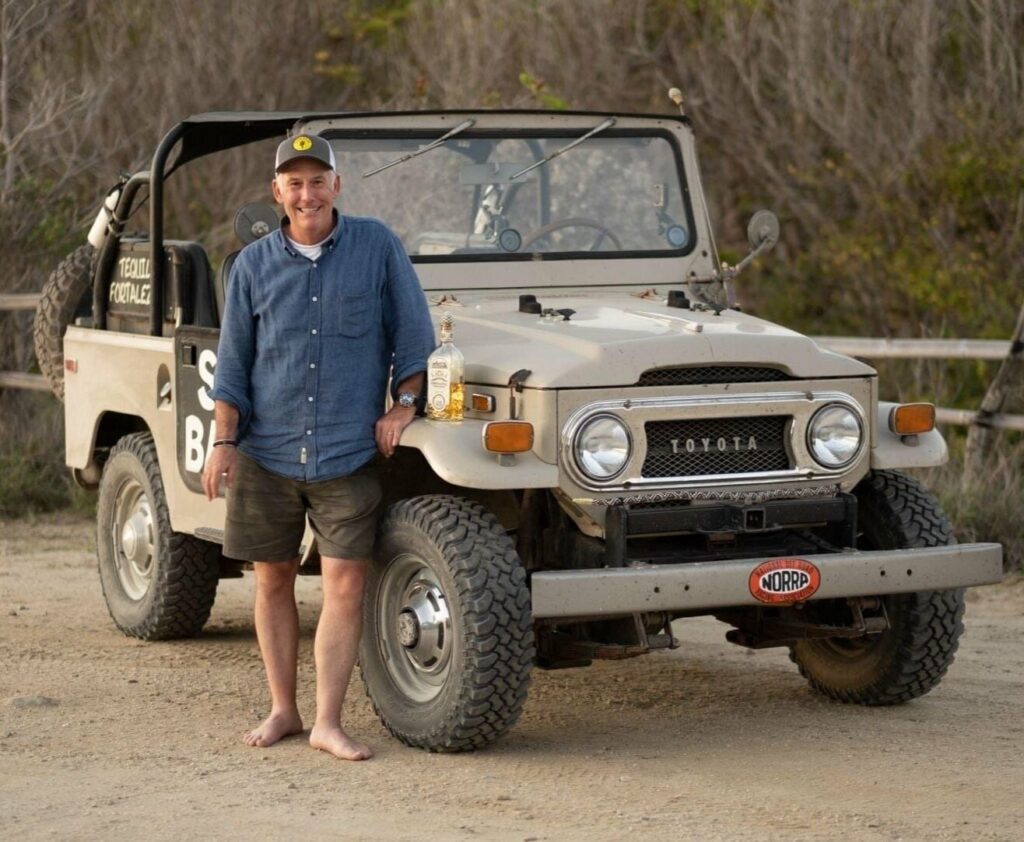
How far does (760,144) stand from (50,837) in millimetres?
12694

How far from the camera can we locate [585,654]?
6.15 meters

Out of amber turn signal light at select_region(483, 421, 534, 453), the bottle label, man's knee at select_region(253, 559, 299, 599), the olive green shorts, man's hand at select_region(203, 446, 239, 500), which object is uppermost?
the bottle label

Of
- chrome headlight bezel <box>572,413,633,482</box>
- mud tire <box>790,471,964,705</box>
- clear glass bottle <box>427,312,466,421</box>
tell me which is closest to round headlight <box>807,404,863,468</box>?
mud tire <box>790,471,964,705</box>

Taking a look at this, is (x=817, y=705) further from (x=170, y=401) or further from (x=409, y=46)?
(x=409, y=46)

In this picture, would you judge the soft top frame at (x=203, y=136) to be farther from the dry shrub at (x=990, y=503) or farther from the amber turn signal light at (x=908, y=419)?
the dry shrub at (x=990, y=503)

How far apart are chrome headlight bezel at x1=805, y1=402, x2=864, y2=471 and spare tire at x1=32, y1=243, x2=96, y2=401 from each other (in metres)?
3.51

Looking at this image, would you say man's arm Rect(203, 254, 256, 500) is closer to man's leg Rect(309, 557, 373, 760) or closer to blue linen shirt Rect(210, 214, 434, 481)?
blue linen shirt Rect(210, 214, 434, 481)

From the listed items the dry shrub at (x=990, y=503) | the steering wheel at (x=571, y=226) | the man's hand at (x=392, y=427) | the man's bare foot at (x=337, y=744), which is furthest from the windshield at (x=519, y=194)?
the dry shrub at (x=990, y=503)

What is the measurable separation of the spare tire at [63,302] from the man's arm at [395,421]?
111 inches

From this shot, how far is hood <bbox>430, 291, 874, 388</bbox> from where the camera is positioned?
5.96 m

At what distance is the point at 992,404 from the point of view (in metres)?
10.3

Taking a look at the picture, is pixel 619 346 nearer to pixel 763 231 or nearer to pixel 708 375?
pixel 708 375

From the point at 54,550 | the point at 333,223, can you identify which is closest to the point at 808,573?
the point at 333,223

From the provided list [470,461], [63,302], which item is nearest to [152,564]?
[63,302]
